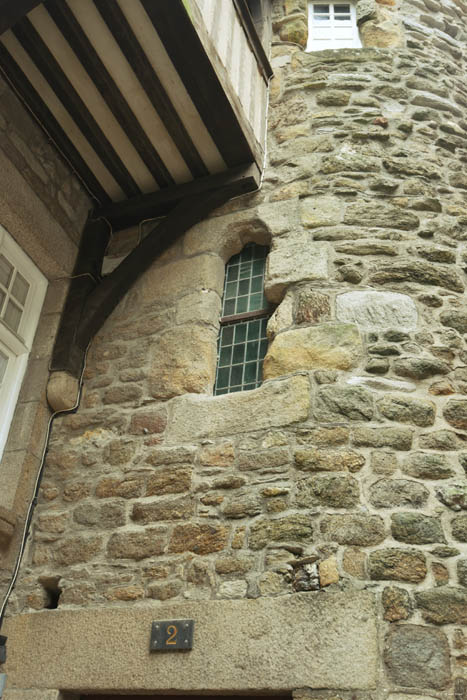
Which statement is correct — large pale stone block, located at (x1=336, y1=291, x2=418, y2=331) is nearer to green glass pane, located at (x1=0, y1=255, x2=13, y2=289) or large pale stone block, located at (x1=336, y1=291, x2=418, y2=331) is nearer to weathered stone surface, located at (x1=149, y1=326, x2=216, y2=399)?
weathered stone surface, located at (x1=149, y1=326, x2=216, y2=399)

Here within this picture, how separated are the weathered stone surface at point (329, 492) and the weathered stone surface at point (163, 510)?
55 cm

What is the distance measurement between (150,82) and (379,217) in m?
1.47

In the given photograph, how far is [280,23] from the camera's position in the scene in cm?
555

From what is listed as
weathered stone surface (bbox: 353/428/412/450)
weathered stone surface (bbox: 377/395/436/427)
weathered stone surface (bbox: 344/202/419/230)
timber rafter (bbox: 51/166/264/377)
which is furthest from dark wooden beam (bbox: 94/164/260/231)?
weathered stone surface (bbox: 353/428/412/450)

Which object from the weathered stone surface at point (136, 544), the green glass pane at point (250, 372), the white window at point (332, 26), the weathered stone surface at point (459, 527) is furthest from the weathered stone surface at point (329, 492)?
the white window at point (332, 26)

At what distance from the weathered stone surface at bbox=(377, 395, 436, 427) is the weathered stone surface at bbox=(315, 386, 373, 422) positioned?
0.24 feet

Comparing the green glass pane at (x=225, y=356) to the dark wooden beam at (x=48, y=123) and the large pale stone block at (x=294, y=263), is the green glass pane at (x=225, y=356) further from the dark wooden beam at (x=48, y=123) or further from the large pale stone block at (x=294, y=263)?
the dark wooden beam at (x=48, y=123)

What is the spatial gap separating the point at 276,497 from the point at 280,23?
3.86 m

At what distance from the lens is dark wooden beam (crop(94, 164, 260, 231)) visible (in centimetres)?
445

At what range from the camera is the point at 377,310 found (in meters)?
3.73

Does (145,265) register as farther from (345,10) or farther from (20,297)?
(345,10)

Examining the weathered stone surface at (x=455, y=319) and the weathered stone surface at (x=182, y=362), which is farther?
the weathered stone surface at (x=182, y=362)

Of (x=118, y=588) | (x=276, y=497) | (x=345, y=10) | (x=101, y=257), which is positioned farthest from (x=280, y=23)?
(x=118, y=588)

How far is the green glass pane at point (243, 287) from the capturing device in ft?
14.1
